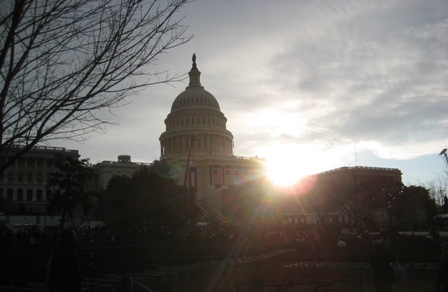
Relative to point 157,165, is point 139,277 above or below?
below

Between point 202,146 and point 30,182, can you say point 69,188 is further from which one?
point 202,146

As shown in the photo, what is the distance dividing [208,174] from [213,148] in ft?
42.3

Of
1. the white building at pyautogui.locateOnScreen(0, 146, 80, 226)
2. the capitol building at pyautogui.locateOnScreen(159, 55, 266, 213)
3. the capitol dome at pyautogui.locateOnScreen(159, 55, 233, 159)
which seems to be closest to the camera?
the white building at pyautogui.locateOnScreen(0, 146, 80, 226)

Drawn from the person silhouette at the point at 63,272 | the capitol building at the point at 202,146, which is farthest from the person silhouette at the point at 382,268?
the capitol building at the point at 202,146

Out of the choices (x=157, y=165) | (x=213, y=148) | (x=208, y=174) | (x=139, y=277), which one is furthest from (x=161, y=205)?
(x=213, y=148)

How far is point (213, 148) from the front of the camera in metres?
122

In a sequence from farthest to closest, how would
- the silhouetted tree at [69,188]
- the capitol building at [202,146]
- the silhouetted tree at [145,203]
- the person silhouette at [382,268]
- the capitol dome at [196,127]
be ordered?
1. the capitol dome at [196,127]
2. the capitol building at [202,146]
3. the silhouetted tree at [69,188]
4. the silhouetted tree at [145,203]
5. the person silhouette at [382,268]

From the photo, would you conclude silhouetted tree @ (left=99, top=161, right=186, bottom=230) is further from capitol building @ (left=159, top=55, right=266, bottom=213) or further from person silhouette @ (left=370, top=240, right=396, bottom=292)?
capitol building @ (left=159, top=55, right=266, bottom=213)

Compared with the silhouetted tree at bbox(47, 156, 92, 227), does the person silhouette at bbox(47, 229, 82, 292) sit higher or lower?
lower

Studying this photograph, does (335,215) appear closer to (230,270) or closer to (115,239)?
(115,239)

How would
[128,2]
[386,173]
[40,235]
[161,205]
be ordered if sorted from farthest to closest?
1. [386,173]
2. [161,205]
3. [40,235]
4. [128,2]

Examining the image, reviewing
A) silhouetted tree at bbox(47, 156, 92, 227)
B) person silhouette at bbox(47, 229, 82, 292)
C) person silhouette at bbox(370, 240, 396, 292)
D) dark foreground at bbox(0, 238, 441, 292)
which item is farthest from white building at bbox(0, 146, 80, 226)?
person silhouette at bbox(47, 229, 82, 292)

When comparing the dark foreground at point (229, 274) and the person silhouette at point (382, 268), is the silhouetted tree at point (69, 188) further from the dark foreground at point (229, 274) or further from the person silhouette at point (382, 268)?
the person silhouette at point (382, 268)

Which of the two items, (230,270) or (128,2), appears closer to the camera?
(128,2)
